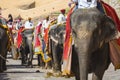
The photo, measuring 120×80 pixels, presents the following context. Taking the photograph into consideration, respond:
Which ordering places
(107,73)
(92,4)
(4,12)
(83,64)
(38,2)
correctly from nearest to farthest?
1. (83,64)
2. (92,4)
3. (107,73)
4. (4,12)
5. (38,2)

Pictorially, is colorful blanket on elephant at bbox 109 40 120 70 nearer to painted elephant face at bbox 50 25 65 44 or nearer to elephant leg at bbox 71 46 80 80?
elephant leg at bbox 71 46 80 80

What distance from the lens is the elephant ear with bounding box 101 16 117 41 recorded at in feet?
37.4

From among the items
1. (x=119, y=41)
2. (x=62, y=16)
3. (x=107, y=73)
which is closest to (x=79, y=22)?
(x=119, y=41)

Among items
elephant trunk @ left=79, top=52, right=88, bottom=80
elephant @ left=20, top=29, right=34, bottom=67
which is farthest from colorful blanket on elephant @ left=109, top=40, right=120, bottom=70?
elephant @ left=20, top=29, right=34, bottom=67

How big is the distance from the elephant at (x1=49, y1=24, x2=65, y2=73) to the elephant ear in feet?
21.4

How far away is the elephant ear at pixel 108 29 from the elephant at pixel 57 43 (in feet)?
21.4

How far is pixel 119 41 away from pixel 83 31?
1.74 m

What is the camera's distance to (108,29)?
37.7 ft

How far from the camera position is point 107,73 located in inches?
722

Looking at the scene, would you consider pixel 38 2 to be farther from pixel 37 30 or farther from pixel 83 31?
pixel 83 31

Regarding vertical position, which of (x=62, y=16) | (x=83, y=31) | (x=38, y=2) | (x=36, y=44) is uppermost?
(x=83, y=31)

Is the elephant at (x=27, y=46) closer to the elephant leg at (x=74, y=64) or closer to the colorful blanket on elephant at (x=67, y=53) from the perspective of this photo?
the elephant leg at (x=74, y=64)

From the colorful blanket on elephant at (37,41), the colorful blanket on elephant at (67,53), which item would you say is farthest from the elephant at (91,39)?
the colorful blanket on elephant at (37,41)

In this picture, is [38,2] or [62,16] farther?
[38,2]
